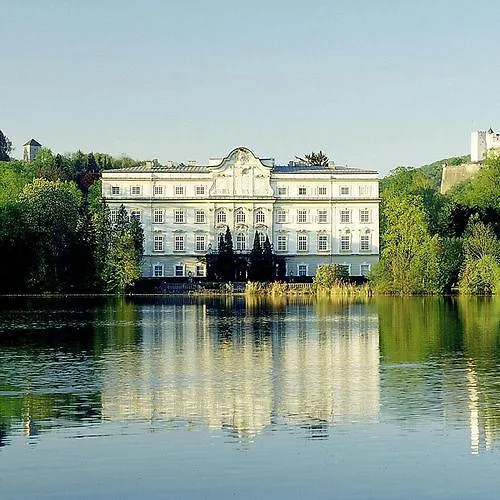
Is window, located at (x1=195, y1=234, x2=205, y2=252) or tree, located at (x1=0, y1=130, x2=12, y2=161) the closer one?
window, located at (x1=195, y1=234, x2=205, y2=252)

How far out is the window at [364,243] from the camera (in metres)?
86.4

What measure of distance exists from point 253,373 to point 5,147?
4792 inches

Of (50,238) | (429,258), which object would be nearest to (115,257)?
(50,238)

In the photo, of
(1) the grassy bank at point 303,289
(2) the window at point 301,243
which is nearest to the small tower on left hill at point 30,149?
(2) the window at point 301,243

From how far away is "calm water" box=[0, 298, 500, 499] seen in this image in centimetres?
1394

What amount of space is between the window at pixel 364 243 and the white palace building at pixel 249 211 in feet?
0.24

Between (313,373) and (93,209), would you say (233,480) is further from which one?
(93,209)

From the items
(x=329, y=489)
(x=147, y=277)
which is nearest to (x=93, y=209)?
(x=147, y=277)

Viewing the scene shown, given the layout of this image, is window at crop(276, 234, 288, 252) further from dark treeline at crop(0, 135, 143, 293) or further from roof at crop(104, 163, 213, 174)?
dark treeline at crop(0, 135, 143, 293)

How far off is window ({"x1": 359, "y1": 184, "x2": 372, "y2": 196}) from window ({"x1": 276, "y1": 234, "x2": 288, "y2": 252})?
20.7 feet

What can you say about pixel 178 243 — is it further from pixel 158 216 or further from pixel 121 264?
pixel 121 264

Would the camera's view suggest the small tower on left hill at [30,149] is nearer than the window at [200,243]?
No

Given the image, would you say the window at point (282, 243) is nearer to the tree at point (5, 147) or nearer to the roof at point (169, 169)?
the roof at point (169, 169)

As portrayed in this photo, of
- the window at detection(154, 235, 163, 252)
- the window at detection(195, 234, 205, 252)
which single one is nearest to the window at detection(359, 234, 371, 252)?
the window at detection(195, 234, 205, 252)
